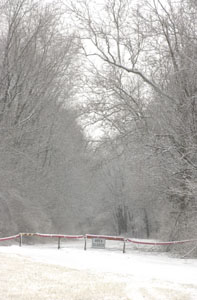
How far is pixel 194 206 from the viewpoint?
65.0 feet

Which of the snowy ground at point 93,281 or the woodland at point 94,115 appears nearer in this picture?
the snowy ground at point 93,281

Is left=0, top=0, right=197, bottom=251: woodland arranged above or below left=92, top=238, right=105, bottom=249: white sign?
above

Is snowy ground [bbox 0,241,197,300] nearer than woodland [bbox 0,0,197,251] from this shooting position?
Yes

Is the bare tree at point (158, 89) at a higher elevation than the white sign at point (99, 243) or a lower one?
higher

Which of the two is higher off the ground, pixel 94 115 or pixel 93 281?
pixel 94 115

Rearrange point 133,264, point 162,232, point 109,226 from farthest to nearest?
point 109,226 → point 162,232 → point 133,264

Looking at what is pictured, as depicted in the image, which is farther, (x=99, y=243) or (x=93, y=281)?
(x=99, y=243)

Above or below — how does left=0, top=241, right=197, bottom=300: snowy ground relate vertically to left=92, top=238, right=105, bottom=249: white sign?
below

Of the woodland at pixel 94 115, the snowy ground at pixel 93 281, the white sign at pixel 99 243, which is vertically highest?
the woodland at pixel 94 115

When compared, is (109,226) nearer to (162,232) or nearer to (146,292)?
(162,232)

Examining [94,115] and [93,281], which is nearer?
[93,281]

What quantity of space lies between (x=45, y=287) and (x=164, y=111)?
1110 cm

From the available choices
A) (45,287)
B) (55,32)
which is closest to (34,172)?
(55,32)

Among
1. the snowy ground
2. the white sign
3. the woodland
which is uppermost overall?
the woodland
